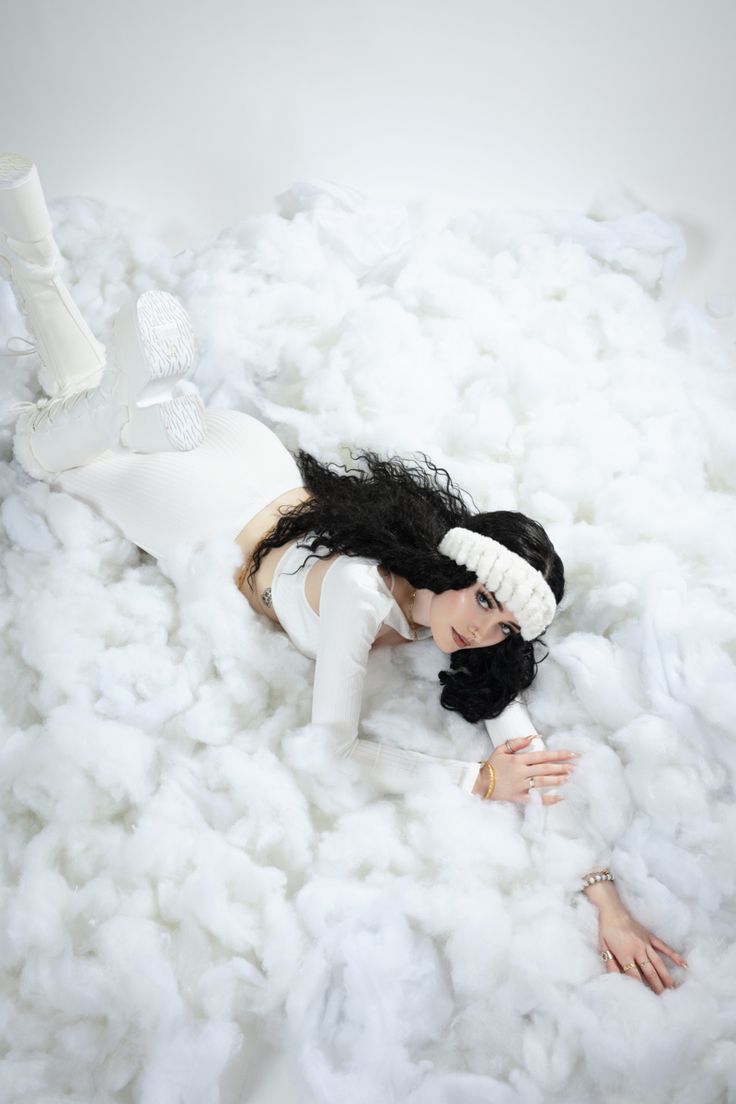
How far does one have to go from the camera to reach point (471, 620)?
1.34 m

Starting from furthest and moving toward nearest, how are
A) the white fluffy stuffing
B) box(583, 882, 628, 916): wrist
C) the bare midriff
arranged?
1. the bare midriff
2. box(583, 882, 628, 916): wrist
3. the white fluffy stuffing

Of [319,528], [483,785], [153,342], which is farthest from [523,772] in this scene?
[153,342]

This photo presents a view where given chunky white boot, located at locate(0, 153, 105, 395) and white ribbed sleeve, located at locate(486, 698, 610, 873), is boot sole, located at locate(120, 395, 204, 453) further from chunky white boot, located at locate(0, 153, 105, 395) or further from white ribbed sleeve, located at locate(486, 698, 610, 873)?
white ribbed sleeve, located at locate(486, 698, 610, 873)

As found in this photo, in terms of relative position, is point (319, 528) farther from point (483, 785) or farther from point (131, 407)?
point (483, 785)

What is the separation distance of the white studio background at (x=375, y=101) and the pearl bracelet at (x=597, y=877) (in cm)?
168

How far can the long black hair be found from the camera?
4.51 ft

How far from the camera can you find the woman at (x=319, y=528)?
1.34 meters

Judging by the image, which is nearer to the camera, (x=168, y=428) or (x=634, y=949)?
(x=634, y=949)

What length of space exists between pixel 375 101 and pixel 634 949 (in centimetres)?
219

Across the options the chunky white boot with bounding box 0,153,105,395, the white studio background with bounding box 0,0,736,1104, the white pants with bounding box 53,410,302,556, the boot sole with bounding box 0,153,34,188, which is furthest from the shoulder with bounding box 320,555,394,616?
the white studio background with bounding box 0,0,736,1104

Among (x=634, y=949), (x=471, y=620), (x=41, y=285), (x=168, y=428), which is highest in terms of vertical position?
(x=41, y=285)

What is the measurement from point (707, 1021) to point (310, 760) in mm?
589

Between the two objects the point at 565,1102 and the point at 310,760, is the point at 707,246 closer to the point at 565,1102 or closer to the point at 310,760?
the point at 310,760

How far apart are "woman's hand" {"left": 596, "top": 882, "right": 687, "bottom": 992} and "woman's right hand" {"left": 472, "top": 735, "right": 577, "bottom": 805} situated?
0.55 ft
